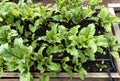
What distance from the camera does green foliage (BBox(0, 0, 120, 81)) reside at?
2402 millimetres

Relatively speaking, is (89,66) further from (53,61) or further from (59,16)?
(59,16)

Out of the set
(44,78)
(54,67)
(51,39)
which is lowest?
(44,78)

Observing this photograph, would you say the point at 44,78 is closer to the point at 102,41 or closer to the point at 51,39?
the point at 51,39

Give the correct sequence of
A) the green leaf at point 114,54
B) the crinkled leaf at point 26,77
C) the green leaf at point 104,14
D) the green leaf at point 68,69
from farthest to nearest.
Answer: the green leaf at point 104,14 → the green leaf at point 114,54 → the green leaf at point 68,69 → the crinkled leaf at point 26,77

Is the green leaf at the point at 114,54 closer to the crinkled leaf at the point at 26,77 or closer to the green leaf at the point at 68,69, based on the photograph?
the green leaf at the point at 68,69

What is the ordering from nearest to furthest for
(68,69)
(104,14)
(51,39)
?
1. (68,69)
2. (51,39)
3. (104,14)

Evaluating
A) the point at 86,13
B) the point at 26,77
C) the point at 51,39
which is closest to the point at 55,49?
the point at 51,39

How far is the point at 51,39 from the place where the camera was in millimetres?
2604

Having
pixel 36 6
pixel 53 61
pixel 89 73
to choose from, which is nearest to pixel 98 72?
pixel 89 73

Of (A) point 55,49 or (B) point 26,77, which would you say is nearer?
(B) point 26,77

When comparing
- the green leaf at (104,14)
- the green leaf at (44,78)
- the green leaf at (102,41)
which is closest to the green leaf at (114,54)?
the green leaf at (102,41)

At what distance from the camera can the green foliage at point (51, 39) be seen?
7.88ft

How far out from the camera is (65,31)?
2.60m

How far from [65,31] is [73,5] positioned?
0.52 meters
